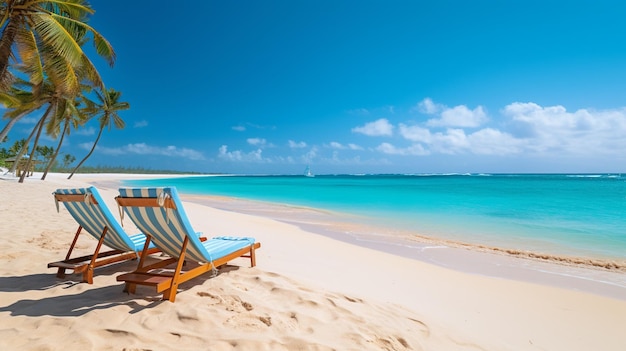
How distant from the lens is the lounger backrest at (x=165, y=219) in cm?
299

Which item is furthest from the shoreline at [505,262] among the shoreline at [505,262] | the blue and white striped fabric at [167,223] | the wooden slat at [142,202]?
the wooden slat at [142,202]

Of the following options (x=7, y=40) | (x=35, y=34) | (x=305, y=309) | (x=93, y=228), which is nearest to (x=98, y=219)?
(x=93, y=228)

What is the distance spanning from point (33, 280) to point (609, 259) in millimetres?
9742

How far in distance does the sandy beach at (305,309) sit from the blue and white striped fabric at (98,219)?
0.39 m

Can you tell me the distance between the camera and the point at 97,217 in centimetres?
367

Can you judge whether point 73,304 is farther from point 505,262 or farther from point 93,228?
point 505,262

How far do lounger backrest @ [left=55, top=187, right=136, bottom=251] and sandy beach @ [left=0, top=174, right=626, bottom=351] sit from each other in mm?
420

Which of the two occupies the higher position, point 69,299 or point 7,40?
point 7,40

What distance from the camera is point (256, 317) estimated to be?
9.13 feet

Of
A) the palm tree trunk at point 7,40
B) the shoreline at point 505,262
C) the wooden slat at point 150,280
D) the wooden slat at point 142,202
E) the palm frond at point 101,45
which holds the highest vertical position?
the palm frond at point 101,45

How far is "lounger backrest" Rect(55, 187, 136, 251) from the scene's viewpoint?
352 centimetres

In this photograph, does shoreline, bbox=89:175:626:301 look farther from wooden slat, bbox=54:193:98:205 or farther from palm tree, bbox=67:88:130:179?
palm tree, bbox=67:88:130:179

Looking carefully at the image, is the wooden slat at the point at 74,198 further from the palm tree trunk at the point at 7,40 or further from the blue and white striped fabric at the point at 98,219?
the palm tree trunk at the point at 7,40

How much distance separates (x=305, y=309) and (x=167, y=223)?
5.05ft
